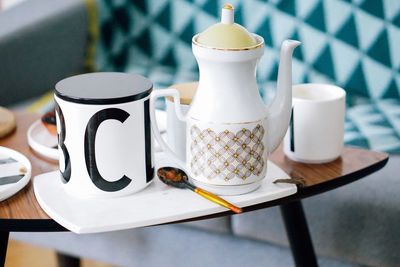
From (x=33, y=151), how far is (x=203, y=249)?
0.56 m

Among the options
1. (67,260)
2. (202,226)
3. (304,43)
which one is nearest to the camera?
(202,226)

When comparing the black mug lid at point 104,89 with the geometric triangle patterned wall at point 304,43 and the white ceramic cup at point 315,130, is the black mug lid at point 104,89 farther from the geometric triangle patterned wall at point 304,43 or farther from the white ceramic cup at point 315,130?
the geometric triangle patterned wall at point 304,43

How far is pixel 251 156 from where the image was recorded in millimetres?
1046

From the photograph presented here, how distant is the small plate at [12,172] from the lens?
1.08 metres

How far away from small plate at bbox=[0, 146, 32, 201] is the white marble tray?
27 millimetres

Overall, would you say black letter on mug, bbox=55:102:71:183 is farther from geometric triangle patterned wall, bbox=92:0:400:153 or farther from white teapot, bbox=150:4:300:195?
geometric triangle patterned wall, bbox=92:0:400:153

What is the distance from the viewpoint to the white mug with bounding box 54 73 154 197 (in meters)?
1.03

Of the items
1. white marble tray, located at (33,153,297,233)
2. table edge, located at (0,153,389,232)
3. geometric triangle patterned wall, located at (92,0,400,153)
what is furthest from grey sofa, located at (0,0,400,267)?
white marble tray, located at (33,153,297,233)

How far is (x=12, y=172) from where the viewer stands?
3.82 feet

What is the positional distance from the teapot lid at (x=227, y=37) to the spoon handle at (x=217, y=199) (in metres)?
0.22

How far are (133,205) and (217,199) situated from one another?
12 cm

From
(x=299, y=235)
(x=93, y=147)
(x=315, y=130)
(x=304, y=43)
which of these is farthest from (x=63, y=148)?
(x=304, y=43)

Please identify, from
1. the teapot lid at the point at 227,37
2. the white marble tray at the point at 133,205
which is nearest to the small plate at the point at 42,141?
the white marble tray at the point at 133,205

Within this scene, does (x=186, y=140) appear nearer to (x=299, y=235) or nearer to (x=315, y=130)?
(x=315, y=130)
